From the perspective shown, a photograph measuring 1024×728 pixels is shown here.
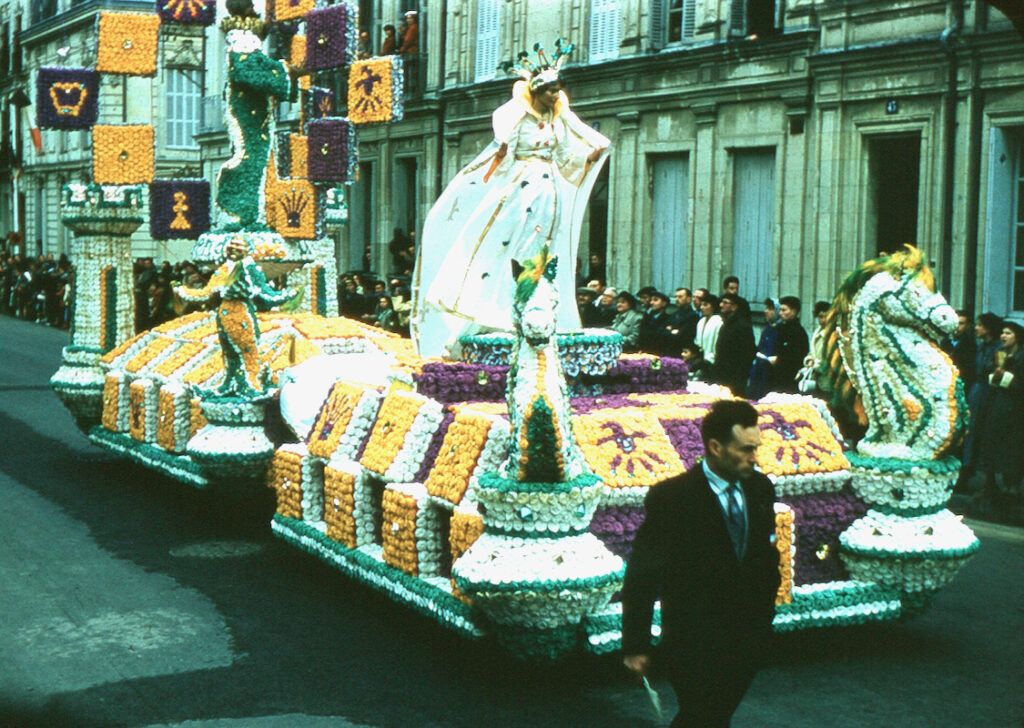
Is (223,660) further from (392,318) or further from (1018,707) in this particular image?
(392,318)

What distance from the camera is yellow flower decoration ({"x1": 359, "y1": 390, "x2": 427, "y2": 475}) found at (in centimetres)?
796

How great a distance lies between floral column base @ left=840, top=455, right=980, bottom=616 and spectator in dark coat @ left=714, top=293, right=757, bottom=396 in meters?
6.20

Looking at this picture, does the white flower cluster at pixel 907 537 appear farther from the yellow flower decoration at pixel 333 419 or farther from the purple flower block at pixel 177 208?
the purple flower block at pixel 177 208

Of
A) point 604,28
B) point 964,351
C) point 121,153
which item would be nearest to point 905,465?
point 964,351

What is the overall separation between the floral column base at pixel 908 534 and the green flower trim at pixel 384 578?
2.01 meters

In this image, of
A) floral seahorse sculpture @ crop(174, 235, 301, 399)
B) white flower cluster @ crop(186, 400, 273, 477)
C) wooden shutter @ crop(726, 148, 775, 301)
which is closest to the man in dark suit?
white flower cluster @ crop(186, 400, 273, 477)

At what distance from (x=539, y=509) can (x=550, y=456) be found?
24 cm

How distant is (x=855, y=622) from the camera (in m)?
7.42

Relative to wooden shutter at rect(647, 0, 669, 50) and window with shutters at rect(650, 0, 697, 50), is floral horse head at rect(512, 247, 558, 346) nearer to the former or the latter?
window with shutters at rect(650, 0, 697, 50)

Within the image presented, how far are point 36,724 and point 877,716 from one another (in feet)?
12.0

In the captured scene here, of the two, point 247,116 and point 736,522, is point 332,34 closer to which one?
point 247,116

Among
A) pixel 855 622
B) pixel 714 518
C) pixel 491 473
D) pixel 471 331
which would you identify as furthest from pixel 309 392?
pixel 714 518

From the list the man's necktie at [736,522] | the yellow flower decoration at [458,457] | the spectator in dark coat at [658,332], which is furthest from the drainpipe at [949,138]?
the man's necktie at [736,522]

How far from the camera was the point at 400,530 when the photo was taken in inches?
300
